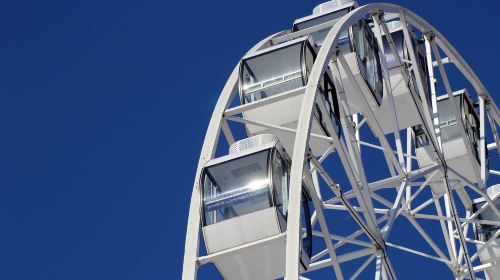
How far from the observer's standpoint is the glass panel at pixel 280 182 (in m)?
27.2

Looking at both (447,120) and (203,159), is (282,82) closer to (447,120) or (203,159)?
(203,159)

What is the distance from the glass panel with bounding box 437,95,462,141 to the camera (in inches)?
1471

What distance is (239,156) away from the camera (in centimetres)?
2781

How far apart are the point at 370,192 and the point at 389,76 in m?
6.37

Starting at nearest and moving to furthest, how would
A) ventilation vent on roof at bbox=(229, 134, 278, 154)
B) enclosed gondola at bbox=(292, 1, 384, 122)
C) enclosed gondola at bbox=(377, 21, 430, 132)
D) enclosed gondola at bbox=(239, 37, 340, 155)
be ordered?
ventilation vent on roof at bbox=(229, 134, 278, 154) < enclosed gondola at bbox=(239, 37, 340, 155) < enclosed gondola at bbox=(292, 1, 384, 122) < enclosed gondola at bbox=(377, 21, 430, 132)

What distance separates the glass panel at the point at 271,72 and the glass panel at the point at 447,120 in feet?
26.9

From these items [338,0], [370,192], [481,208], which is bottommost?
[481,208]

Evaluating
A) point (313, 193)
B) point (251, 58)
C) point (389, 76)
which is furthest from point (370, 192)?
point (389, 76)

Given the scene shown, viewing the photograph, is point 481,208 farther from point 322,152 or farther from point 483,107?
point 322,152

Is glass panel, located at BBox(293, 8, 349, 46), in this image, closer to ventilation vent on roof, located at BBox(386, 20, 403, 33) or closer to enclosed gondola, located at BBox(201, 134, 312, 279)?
ventilation vent on roof, located at BBox(386, 20, 403, 33)

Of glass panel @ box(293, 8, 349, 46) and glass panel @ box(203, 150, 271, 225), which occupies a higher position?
glass panel @ box(293, 8, 349, 46)

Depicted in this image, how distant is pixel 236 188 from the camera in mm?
27594

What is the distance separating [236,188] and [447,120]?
1110 cm

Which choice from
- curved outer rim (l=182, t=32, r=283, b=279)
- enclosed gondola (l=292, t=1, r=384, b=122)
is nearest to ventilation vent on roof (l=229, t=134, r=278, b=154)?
curved outer rim (l=182, t=32, r=283, b=279)
